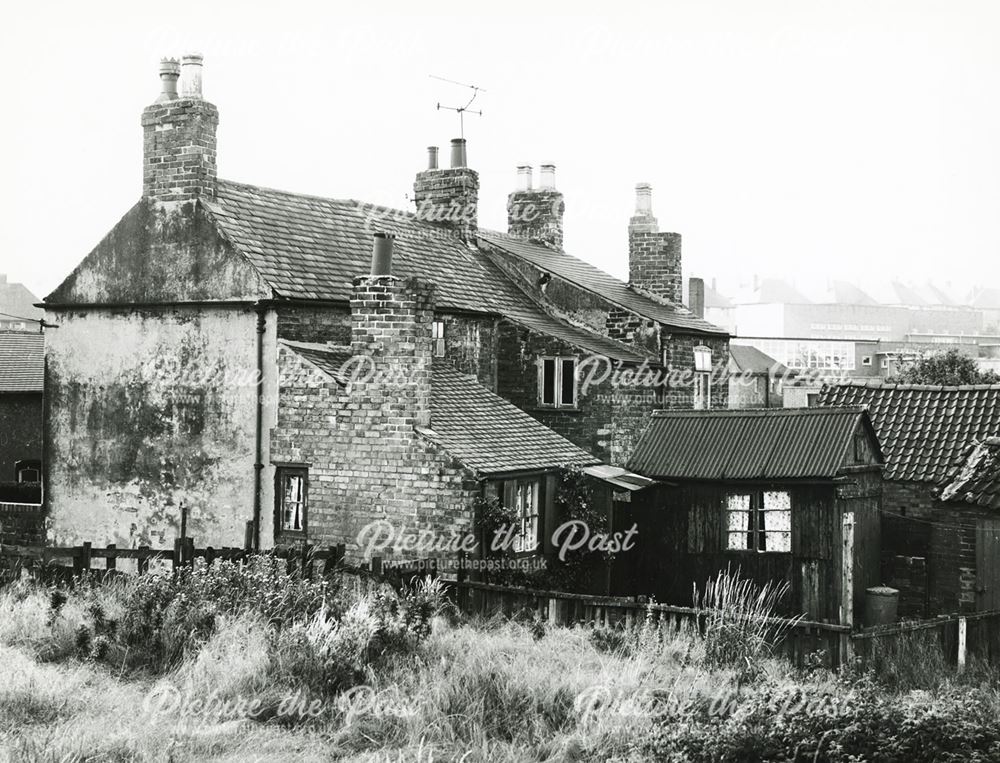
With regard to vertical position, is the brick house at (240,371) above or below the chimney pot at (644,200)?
below

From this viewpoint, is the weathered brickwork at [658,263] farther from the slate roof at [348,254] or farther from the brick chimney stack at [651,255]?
the slate roof at [348,254]

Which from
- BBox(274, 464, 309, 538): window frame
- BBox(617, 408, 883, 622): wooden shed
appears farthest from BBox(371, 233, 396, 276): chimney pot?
BBox(617, 408, 883, 622): wooden shed

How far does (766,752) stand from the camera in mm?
9414

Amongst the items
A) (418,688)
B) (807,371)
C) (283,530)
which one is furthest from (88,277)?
(807,371)

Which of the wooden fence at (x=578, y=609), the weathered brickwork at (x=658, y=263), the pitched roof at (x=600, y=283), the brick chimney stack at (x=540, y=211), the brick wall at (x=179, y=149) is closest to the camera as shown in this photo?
the wooden fence at (x=578, y=609)

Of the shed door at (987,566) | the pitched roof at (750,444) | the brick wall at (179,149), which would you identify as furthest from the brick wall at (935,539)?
the brick wall at (179,149)

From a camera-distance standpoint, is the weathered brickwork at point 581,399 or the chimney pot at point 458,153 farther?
the chimney pot at point 458,153

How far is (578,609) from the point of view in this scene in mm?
14539

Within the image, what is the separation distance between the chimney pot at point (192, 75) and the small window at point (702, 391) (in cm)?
1293

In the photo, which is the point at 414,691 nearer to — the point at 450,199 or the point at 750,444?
the point at 750,444

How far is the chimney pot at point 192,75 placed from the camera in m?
19.8

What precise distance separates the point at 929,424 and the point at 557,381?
24.6ft

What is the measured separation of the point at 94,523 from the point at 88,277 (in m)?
4.45

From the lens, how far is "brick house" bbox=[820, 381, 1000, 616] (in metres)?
18.8
